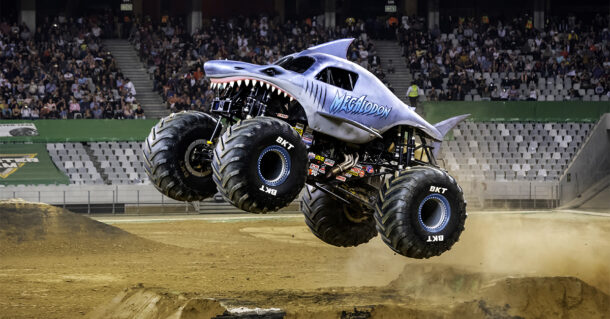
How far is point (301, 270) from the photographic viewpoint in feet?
83.6

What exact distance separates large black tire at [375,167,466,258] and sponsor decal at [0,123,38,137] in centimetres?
2943

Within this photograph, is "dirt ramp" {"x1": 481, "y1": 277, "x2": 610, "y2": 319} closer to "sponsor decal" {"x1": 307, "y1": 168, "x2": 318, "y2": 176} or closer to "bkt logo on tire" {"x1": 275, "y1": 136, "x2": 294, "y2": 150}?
"sponsor decal" {"x1": 307, "y1": 168, "x2": 318, "y2": 176}

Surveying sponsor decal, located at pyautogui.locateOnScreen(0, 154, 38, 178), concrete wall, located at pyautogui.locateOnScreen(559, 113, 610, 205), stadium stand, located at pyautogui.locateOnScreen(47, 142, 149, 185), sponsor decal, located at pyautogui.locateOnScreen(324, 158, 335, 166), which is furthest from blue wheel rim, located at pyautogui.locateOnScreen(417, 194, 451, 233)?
concrete wall, located at pyautogui.locateOnScreen(559, 113, 610, 205)

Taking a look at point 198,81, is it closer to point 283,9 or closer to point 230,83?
point 283,9

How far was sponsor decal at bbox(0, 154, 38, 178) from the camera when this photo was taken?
129 feet

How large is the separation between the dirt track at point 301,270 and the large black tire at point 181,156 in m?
4.15

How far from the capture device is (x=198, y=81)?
1790 inches

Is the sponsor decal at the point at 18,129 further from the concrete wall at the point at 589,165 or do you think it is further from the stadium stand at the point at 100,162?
the concrete wall at the point at 589,165

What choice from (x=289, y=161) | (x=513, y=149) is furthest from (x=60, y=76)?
(x=289, y=161)

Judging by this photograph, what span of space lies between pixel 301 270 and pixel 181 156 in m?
11.6

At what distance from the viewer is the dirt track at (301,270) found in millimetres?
18562

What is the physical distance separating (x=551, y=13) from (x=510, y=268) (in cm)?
3822

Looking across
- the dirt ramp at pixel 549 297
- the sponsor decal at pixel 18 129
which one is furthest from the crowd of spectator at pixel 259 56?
the dirt ramp at pixel 549 297

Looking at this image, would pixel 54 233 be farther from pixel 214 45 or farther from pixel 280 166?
pixel 214 45
